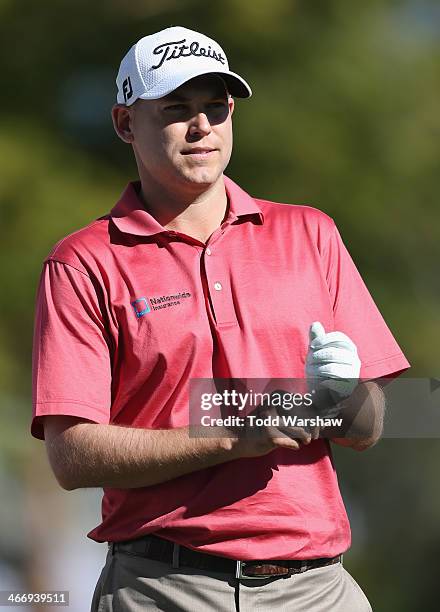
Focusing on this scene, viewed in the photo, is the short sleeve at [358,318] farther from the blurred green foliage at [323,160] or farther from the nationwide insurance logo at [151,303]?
the blurred green foliage at [323,160]

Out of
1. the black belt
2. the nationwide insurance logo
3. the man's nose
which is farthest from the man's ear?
the black belt

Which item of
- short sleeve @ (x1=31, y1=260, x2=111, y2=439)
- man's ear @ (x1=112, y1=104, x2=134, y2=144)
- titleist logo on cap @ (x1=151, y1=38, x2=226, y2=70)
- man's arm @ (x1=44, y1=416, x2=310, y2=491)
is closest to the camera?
man's arm @ (x1=44, y1=416, x2=310, y2=491)

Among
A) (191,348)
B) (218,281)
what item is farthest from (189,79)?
(191,348)

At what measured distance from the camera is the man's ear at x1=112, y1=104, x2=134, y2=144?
10.2 ft

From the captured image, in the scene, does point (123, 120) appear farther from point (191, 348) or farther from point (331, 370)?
point (331, 370)

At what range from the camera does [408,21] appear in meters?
6.45

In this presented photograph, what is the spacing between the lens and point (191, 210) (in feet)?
9.71

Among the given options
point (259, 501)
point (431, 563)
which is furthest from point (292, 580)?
point (431, 563)

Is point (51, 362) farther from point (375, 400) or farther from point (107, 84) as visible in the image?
point (107, 84)

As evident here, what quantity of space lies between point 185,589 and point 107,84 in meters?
4.29

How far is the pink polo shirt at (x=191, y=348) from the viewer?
269 centimetres

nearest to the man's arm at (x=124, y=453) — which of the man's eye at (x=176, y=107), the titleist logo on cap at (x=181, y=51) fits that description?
the man's eye at (x=176, y=107)

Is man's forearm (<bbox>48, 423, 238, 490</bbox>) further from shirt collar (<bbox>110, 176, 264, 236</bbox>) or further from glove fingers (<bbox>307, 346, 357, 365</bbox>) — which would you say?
shirt collar (<bbox>110, 176, 264, 236</bbox>)

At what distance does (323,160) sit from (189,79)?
3.46 metres
